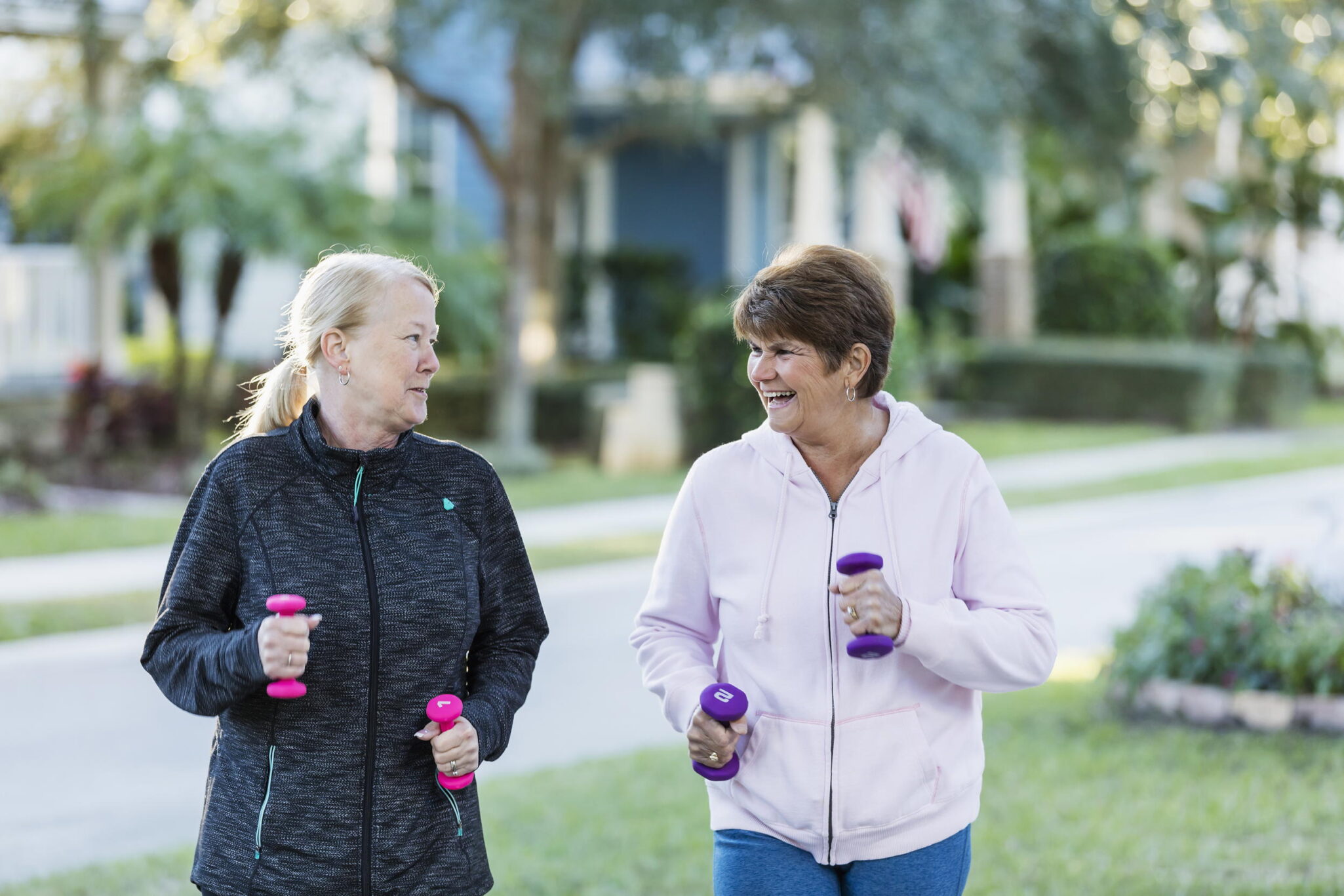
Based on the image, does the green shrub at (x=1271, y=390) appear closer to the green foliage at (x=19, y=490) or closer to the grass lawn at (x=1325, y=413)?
the grass lawn at (x=1325, y=413)

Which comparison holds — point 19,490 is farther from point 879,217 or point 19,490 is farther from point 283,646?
point 879,217

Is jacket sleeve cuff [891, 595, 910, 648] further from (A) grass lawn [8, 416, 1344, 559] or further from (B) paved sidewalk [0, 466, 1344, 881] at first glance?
(A) grass lawn [8, 416, 1344, 559]

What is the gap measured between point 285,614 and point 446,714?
0.34 metres

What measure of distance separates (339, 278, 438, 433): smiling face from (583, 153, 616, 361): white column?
2186 centimetres

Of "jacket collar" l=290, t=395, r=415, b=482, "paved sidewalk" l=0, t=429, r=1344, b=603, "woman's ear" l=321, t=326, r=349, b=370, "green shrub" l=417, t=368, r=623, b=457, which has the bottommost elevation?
"paved sidewalk" l=0, t=429, r=1344, b=603

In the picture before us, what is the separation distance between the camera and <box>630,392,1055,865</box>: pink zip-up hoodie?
9.83 ft

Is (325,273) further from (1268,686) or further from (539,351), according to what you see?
(539,351)

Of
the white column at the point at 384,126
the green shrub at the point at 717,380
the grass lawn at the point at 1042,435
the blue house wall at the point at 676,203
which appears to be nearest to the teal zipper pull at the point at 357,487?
the green shrub at the point at 717,380

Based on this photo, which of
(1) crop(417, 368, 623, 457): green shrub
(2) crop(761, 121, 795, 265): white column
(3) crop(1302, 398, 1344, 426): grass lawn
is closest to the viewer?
(1) crop(417, 368, 623, 457): green shrub

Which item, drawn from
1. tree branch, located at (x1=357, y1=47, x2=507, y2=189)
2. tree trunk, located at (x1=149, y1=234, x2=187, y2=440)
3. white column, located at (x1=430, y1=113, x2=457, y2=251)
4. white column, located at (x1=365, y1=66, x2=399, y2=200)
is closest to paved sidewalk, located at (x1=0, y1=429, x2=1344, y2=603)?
tree trunk, located at (x1=149, y1=234, x2=187, y2=440)

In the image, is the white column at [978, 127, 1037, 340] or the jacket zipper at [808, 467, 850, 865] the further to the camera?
the white column at [978, 127, 1037, 340]

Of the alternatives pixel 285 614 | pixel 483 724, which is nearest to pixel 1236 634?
pixel 483 724

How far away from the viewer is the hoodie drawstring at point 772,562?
3062 millimetres

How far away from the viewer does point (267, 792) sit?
2850mm
